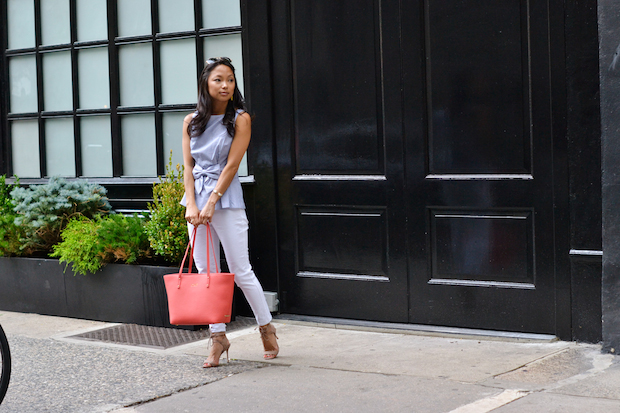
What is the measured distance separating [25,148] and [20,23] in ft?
3.97

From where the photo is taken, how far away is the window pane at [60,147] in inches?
307

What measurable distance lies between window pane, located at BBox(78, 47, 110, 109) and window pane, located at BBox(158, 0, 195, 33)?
737 mm

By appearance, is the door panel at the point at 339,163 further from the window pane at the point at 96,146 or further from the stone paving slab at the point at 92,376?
the window pane at the point at 96,146

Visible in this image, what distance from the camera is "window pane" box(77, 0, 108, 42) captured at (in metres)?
7.46

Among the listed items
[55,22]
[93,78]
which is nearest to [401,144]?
[93,78]

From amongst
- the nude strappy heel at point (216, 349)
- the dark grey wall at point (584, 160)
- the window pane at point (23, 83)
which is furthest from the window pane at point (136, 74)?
the dark grey wall at point (584, 160)

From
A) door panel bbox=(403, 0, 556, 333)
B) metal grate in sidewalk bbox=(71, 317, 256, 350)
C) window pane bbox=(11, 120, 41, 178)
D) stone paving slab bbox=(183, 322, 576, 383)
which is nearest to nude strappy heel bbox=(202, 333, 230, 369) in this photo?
stone paving slab bbox=(183, 322, 576, 383)

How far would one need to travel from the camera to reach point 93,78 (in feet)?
24.9

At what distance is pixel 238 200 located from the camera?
5.08 meters

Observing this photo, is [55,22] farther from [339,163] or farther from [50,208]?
[339,163]

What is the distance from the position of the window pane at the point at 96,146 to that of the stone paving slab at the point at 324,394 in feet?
11.1

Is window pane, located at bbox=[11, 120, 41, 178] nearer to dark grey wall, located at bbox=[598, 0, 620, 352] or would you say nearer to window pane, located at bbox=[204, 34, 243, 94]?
window pane, located at bbox=[204, 34, 243, 94]

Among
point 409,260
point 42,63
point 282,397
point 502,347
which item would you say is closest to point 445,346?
point 502,347

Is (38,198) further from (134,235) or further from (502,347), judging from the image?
(502,347)
